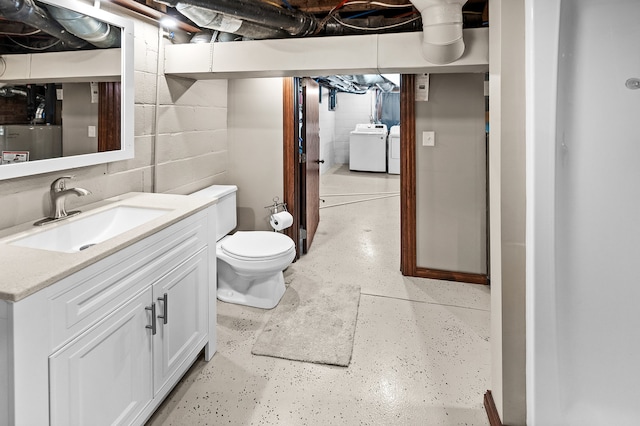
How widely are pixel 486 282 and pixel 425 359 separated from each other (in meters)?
1.31

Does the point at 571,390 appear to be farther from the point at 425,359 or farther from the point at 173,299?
the point at 173,299

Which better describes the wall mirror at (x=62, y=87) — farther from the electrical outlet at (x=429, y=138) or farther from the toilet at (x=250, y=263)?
the electrical outlet at (x=429, y=138)

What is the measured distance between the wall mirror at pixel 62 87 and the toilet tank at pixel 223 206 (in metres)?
0.84

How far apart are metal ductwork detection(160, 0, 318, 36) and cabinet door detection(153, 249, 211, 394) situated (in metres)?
1.17

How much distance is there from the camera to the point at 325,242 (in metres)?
4.28

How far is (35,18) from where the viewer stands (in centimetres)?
Answer: 162

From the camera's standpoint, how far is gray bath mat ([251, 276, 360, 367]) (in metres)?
2.18

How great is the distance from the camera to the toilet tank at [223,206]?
116 inches

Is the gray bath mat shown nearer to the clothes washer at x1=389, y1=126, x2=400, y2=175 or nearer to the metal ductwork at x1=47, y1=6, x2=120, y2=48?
the metal ductwork at x1=47, y1=6, x2=120, y2=48

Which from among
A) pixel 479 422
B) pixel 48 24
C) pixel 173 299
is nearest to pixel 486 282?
pixel 479 422

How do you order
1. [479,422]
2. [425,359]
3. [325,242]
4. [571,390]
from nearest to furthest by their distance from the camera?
1. [571,390]
2. [479,422]
3. [425,359]
4. [325,242]

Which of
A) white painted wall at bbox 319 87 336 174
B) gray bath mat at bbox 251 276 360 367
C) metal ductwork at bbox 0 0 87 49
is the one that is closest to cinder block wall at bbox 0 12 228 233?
metal ductwork at bbox 0 0 87 49

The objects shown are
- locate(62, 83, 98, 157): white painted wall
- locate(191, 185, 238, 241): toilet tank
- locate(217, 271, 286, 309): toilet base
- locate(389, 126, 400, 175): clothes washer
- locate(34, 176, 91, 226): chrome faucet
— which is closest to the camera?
locate(34, 176, 91, 226): chrome faucet

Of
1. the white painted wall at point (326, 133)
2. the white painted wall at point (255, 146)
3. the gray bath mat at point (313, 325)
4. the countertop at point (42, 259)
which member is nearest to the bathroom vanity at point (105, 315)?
the countertop at point (42, 259)
